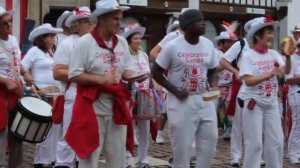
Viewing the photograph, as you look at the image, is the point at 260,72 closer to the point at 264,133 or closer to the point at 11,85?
the point at 264,133

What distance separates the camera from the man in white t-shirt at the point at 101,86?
587 cm

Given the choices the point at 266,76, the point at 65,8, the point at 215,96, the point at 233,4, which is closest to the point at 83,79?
the point at 215,96

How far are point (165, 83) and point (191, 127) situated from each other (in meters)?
0.53

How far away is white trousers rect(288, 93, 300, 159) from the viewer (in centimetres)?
1012

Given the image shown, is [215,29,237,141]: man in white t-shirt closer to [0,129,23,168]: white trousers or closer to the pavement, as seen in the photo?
the pavement

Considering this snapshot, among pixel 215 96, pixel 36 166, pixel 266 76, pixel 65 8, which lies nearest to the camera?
pixel 215 96

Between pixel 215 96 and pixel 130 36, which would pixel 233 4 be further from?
pixel 215 96

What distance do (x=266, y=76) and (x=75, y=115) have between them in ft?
8.02

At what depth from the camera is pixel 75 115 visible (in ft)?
19.4

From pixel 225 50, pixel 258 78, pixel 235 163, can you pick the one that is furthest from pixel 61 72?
pixel 225 50

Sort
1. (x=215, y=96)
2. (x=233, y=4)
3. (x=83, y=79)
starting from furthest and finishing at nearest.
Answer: (x=233, y=4) < (x=215, y=96) < (x=83, y=79)

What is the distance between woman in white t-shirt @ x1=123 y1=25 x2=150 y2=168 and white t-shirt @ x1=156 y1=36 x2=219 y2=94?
193 centimetres

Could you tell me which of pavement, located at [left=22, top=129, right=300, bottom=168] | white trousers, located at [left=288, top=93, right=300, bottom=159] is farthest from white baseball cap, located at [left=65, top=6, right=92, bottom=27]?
white trousers, located at [left=288, top=93, right=300, bottom=159]

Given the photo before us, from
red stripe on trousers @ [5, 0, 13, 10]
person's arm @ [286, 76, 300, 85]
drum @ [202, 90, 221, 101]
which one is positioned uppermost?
red stripe on trousers @ [5, 0, 13, 10]
